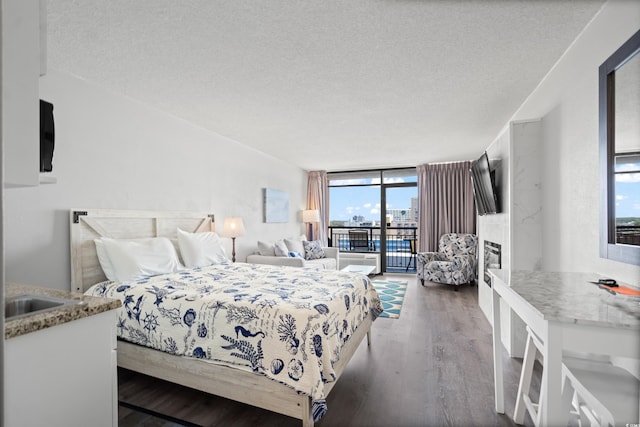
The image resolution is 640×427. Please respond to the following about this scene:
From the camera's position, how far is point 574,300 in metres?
1.18

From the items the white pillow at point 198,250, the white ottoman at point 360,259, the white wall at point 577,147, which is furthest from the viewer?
the white ottoman at point 360,259

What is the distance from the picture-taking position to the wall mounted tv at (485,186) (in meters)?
3.23

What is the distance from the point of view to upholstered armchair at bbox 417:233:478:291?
5141 millimetres

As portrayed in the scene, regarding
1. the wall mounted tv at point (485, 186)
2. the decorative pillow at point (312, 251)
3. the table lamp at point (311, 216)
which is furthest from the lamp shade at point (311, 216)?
the wall mounted tv at point (485, 186)

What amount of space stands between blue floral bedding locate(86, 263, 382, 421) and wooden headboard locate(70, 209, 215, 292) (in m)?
0.25

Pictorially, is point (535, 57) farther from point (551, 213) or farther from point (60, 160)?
point (60, 160)

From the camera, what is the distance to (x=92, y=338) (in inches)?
48.4

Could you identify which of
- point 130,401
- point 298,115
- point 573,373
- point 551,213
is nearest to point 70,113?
point 298,115

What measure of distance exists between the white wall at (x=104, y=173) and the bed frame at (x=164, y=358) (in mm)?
95

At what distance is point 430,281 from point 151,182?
16.1 feet

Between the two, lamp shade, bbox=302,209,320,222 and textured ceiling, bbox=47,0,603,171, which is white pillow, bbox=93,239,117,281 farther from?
lamp shade, bbox=302,209,320,222

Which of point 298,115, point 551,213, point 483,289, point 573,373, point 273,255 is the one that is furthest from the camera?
point 273,255

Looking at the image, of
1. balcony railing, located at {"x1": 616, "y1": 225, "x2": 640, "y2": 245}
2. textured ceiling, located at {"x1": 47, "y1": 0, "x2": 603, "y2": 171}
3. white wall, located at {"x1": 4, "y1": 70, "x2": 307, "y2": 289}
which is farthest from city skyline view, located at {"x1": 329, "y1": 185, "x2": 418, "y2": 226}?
balcony railing, located at {"x1": 616, "y1": 225, "x2": 640, "y2": 245}

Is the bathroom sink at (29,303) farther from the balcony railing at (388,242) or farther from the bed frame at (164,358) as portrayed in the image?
the balcony railing at (388,242)
